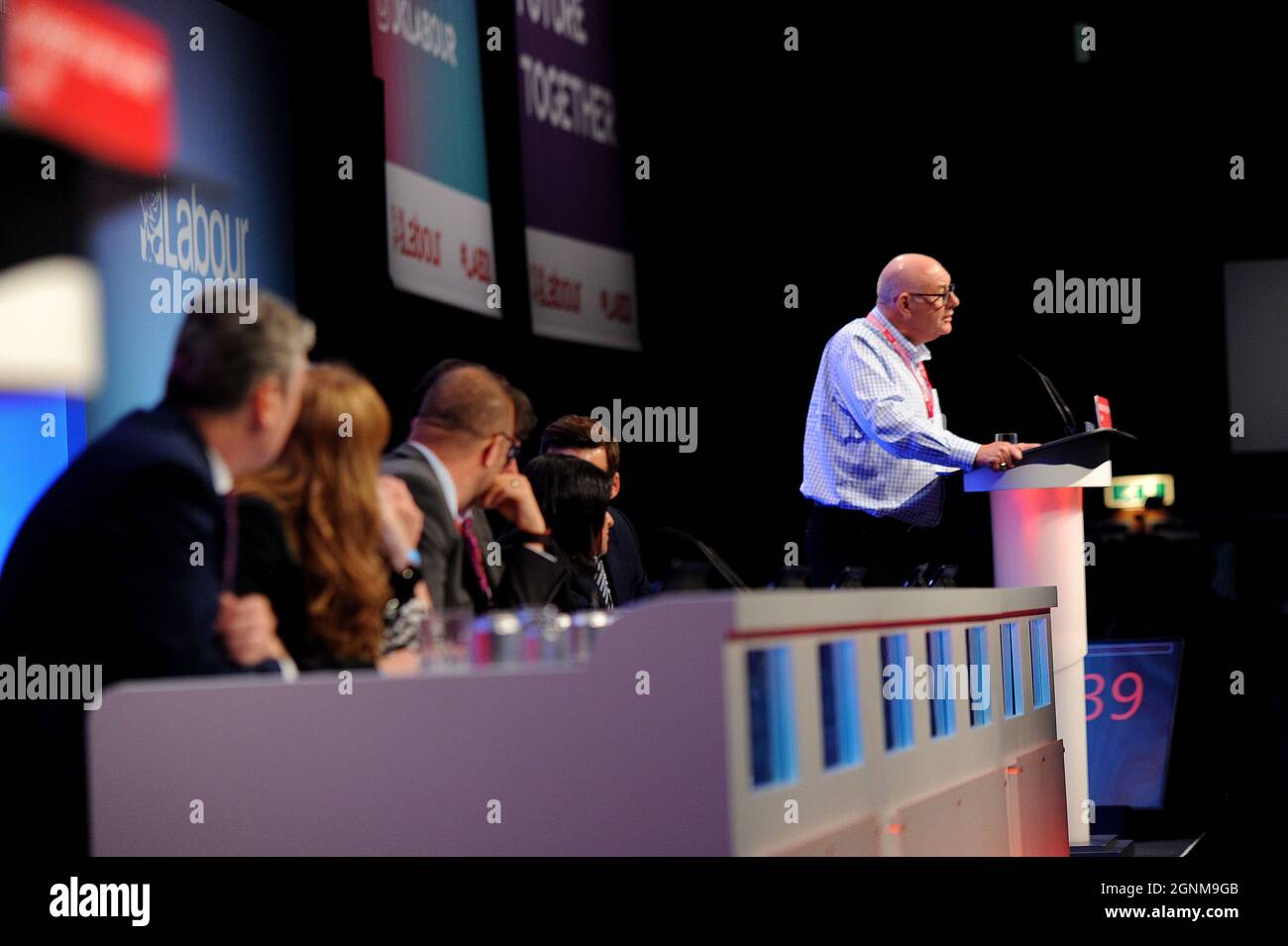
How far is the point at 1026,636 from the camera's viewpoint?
3.48 metres

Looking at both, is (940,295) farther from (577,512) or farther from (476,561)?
(476,561)

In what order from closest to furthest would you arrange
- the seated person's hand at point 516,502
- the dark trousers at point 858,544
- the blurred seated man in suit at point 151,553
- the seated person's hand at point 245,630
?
the blurred seated man in suit at point 151,553 < the seated person's hand at point 245,630 < the seated person's hand at point 516,502 < the dark trousers at point 858,544

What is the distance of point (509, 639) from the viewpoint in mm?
2143

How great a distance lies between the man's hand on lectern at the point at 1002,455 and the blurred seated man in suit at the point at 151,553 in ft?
6.84

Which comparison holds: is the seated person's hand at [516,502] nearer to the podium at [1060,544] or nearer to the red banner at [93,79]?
the podium at [1060,544]

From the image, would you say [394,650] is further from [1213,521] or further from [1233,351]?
[1233,351]

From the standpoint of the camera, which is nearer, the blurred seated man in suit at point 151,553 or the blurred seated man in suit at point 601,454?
the blurred seated man in suit at point 151,553

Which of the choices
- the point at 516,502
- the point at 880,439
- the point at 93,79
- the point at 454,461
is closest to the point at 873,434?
the point at 880,439

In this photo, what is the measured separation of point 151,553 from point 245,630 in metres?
0.19

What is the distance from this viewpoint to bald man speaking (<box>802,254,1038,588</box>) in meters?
4.26

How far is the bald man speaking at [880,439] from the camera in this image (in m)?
4.26

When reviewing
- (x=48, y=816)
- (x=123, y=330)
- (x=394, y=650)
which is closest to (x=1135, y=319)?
(x=123, y=330)

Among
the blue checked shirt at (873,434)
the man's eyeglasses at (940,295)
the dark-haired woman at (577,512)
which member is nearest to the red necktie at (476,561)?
the dark-haired woman at (577,512)
